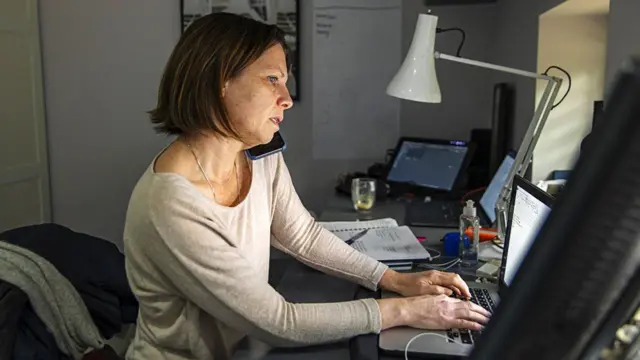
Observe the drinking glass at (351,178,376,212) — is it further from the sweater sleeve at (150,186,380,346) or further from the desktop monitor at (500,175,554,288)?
the sweater sleeve at (150,186,380,346)

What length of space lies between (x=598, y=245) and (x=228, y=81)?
949 mm

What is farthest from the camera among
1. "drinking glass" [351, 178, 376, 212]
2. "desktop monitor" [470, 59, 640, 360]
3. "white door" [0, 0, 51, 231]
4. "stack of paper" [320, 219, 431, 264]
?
"white door" [0, 0, 51, 231]

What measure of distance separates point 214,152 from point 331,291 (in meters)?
0.41

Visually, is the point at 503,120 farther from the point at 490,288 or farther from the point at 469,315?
the point at 469,315

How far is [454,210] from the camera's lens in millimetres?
2229

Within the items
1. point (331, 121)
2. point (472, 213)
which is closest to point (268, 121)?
point (472, 213)

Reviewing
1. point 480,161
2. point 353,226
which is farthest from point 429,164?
point 353,226

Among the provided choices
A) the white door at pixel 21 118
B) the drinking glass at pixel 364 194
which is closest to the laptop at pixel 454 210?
the drinking glass at pixel 364 194

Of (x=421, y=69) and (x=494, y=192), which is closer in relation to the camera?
(x=421, y=69)

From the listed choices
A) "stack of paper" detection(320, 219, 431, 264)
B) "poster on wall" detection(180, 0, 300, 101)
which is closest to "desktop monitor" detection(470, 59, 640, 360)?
"stack of paper" detection(320, 219, 431, 264)

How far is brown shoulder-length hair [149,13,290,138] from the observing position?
1153 mm

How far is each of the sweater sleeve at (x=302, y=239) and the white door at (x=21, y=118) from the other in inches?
77.8

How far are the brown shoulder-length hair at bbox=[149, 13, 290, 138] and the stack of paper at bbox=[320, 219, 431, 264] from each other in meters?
0.54

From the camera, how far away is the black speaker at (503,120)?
2.42 meters
